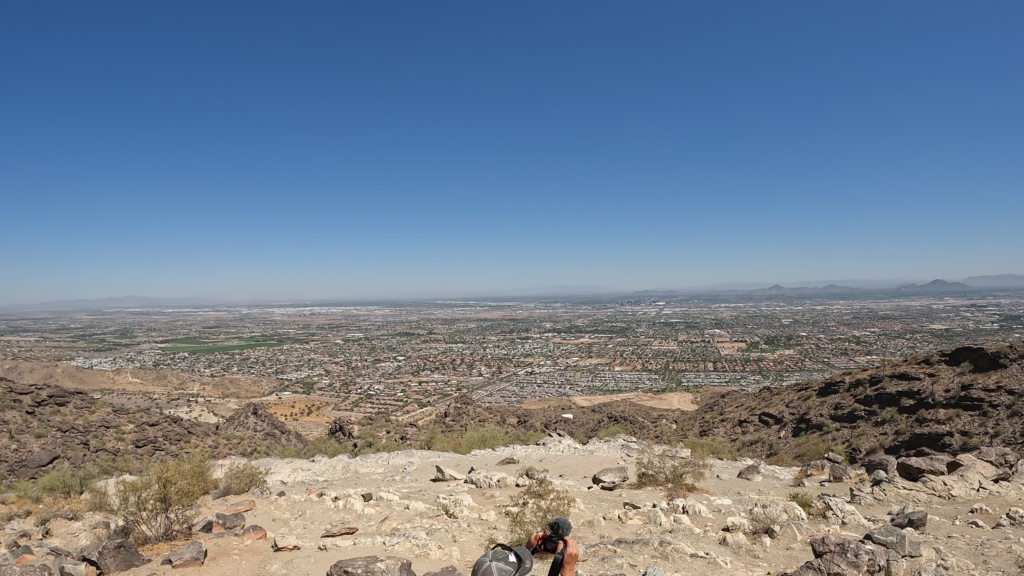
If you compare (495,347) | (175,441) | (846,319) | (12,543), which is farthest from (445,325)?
(12,543)

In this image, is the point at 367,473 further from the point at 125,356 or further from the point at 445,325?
the point at 445,325

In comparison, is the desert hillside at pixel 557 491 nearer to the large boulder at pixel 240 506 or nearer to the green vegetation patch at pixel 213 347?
the large boulder at pixel 240 506

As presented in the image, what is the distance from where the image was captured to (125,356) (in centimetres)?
10144

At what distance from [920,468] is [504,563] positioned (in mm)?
14533

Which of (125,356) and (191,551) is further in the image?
(125,356)

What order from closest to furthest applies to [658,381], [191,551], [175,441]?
[191,551] < [175,441] < [658,381]

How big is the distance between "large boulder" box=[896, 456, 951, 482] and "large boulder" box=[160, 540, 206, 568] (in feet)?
57.8

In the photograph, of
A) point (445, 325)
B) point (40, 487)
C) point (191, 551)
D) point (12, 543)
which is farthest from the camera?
point (445, 325)

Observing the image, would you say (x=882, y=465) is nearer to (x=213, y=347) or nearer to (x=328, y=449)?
(x=328, y=449)

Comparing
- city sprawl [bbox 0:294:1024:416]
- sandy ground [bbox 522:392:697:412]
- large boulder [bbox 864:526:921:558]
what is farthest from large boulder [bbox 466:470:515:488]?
city sprawl [bbox 0:294:1024:416]

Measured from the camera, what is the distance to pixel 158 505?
34.0 ft

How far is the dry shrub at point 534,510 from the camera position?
9.56 metres

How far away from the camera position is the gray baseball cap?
462 centimetres

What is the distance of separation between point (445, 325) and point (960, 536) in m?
180
